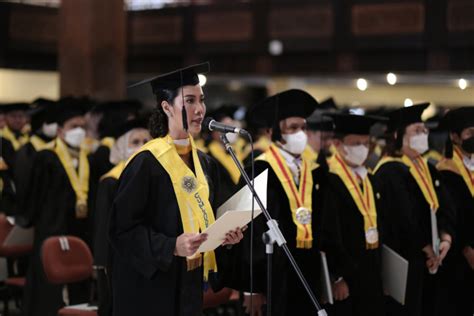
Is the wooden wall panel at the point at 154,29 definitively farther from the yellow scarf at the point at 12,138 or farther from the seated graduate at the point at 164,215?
the seated graduate at the point at 164,215

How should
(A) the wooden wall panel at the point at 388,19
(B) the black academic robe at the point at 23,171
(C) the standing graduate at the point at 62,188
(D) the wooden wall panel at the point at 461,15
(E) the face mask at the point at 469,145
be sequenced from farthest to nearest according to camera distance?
1. (A) the wooden wall panel at the point at 388,19
2. (D) the wooden wall panel at the point at 461,15
3. (B) the black academic robe at the point at 23,171
4. (C) the standing graduate at the point at 62,188
5. (E) the face mask at the point at 469,145

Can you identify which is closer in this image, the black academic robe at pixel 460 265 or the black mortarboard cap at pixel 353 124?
the black mortarboard cap at pixel 353 124

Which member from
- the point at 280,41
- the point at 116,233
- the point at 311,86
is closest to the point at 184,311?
the point at 116,233

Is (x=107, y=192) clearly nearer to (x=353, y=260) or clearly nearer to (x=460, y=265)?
(x=353, y=260)

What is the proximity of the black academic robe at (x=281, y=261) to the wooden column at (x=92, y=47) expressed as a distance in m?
9.91

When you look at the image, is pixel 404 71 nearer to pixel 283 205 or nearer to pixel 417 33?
pixel 417 33

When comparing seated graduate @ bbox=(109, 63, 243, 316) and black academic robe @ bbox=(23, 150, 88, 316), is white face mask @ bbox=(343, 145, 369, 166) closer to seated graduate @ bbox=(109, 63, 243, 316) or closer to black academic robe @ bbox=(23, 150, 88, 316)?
seated graduate @ bbox=(109, 63, 243, 316)

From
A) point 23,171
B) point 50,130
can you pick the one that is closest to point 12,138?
point 50,130

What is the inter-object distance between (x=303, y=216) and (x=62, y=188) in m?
3.92

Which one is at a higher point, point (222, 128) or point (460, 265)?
point (222, 128)

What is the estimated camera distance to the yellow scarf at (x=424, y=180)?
770 cm

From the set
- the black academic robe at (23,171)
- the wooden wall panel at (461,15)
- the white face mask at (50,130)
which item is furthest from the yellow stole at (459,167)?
the wooden wall panel at (461,15)

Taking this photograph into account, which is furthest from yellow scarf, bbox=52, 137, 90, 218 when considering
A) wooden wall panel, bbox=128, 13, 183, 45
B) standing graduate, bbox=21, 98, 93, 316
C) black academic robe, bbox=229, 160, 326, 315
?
wooden wall panel, bbox=128, 13, 183, 45

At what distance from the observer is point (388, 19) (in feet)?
56.2
